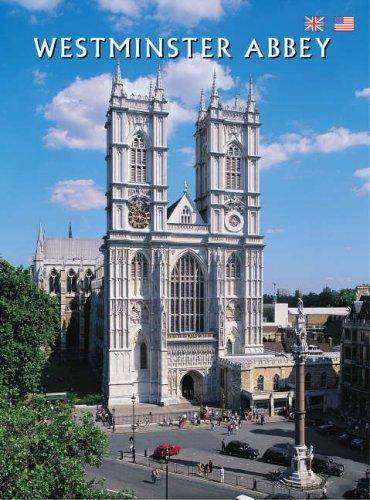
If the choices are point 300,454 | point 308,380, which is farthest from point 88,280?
point 300,454

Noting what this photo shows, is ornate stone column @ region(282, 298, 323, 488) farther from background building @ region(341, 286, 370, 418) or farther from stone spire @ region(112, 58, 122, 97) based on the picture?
stone spire @ region(112, 58, 122, 97)

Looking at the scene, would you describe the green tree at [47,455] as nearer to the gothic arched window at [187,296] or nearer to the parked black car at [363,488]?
the parked black car at [363,488]

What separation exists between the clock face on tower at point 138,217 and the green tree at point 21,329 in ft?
42.6

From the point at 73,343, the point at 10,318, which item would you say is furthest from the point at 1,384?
the point at 73,343

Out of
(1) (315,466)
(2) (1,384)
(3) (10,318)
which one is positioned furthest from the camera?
(3) (10,318)

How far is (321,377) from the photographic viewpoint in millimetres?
57438

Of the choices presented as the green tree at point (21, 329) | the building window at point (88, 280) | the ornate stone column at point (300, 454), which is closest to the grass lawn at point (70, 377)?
the building window at point (88, 280)

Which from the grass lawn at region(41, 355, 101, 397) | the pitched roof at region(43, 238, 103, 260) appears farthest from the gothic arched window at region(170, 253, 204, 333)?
the pitched roof at region(43, 238, 103, 260)

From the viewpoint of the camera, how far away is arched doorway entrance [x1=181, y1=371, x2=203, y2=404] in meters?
59.0

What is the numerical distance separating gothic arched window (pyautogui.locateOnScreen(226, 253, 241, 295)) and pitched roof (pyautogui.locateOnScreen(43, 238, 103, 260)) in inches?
1701

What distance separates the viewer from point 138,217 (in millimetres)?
58812

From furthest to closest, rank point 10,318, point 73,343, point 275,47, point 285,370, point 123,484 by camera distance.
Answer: point 73,343, point 285,370, point 10,318, point 123,484, point 275,47

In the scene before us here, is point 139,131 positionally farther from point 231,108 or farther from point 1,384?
point 1,384

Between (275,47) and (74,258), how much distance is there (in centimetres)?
7055
